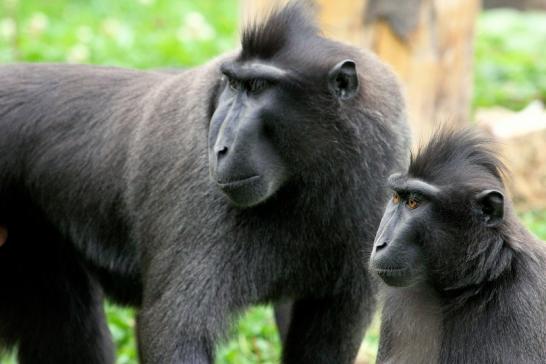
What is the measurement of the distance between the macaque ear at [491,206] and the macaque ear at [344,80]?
91cm

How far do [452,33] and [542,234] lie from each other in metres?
1.78

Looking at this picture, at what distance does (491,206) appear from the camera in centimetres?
515

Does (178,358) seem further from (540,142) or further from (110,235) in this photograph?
(540,142)

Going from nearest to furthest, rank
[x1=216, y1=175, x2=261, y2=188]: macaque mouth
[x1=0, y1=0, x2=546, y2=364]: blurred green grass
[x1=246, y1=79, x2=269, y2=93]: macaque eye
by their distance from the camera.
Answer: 1. [x1=216, y1=175, x2=261, y2=188]: macaque mouth
2. [x1=246, y1=79, x2=269, y2=93]: macaque eye
3. [x1=0, y1=0, x2=546, y2=364]: blurred green grass

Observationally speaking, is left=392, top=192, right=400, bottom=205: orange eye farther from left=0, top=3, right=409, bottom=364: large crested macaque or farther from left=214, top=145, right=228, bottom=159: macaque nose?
left=214, top=145, right=228, bottom=159: macaque nose

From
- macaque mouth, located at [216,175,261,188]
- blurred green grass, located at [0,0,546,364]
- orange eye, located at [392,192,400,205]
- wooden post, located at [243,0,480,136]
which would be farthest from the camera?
blurred green grass, located at [0,0,546,364]

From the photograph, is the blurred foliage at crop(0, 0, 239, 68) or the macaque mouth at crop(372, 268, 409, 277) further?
the blurred foliage at crop(0, 0, 239, 68)

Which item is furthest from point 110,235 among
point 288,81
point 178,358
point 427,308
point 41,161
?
point 427,308

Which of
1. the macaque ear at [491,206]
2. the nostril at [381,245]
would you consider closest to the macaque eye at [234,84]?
the nostril at [381,245]

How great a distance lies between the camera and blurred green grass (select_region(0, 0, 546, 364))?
12.5 metres

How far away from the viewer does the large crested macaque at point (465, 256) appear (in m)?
5.15

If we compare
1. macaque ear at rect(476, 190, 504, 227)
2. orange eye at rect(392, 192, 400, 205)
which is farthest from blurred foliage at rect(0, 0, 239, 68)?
macaque ear at rect(476, 190, 504, 227)

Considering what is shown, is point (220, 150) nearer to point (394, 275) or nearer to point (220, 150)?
point (220, 150)

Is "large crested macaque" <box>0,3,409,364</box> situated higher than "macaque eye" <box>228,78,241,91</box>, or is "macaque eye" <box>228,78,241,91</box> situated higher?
"macaque eye" <box>228,78,241,91</box>
